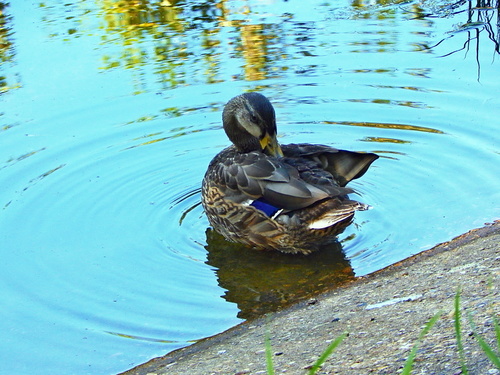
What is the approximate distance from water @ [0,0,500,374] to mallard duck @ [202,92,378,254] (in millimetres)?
191

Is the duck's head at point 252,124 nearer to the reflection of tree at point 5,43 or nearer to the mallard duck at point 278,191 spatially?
the mallard duck at point 278,191

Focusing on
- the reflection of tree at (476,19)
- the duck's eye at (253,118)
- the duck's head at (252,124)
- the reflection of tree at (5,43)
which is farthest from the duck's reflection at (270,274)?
the reflection of tree at (5,43)

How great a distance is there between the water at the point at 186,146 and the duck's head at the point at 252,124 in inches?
25.2

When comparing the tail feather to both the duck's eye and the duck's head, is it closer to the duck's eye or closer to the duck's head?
the duck's head

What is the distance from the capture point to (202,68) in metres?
8.89

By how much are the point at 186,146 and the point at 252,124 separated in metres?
1.32

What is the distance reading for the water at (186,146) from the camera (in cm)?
519

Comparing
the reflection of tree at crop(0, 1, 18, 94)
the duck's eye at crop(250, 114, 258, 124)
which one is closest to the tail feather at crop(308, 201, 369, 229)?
the duck's eye at crop(250, 114, 258, 124)

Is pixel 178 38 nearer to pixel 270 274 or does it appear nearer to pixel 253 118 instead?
pixel 253 118

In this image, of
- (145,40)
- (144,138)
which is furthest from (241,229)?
(145,40)

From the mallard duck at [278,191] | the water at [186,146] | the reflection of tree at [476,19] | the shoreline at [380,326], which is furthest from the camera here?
the reflection of tree at [476,19]

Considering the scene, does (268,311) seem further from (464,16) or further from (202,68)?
(464,16)

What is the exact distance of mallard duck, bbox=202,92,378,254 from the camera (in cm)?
551

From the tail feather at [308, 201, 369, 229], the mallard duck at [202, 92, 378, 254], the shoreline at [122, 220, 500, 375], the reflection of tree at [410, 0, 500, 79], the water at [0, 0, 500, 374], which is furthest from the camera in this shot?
the reflection of tree at [410, 0, 500, 79]
